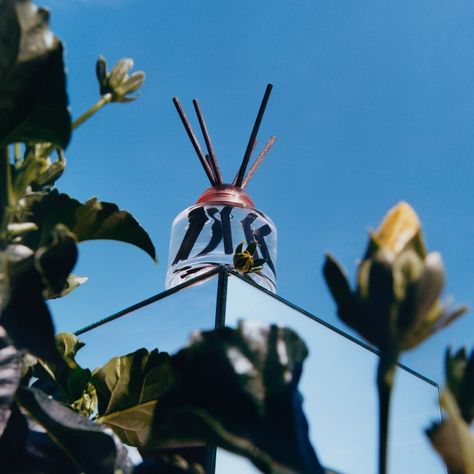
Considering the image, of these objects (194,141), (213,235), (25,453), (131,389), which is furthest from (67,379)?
(194,141)

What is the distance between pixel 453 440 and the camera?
7.0 inches

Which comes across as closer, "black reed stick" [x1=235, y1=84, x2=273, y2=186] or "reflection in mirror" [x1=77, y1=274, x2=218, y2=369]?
"reflection in mirror" [x1=77, y1=274, x2=218, y2=369]

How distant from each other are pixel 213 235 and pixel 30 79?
5.89ft

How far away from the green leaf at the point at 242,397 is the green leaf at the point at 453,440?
42 mm

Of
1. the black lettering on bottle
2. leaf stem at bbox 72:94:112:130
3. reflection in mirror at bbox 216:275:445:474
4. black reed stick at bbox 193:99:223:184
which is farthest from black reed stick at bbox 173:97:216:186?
leaf stem at bbox 72:94:112:130

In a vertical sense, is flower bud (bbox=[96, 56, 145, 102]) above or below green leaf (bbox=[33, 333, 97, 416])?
above

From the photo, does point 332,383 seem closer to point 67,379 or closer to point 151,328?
point 151,328

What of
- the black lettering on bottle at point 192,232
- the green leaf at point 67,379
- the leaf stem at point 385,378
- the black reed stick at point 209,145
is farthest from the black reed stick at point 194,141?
the leaf stem at point 385,378

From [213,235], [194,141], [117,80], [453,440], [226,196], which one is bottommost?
[453,440]

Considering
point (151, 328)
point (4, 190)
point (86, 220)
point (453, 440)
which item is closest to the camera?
point (453, 440)

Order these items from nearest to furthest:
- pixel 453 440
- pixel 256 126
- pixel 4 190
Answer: pixel 453 440, pixel 4 190, pixel 256 126

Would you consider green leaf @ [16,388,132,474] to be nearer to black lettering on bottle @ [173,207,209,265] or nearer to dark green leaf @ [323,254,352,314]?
dark green leaf @ [323,254,352,314]

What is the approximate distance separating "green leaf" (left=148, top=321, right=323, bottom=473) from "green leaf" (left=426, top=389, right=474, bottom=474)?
42mm

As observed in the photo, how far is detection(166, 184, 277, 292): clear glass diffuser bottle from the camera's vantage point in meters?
2.00
